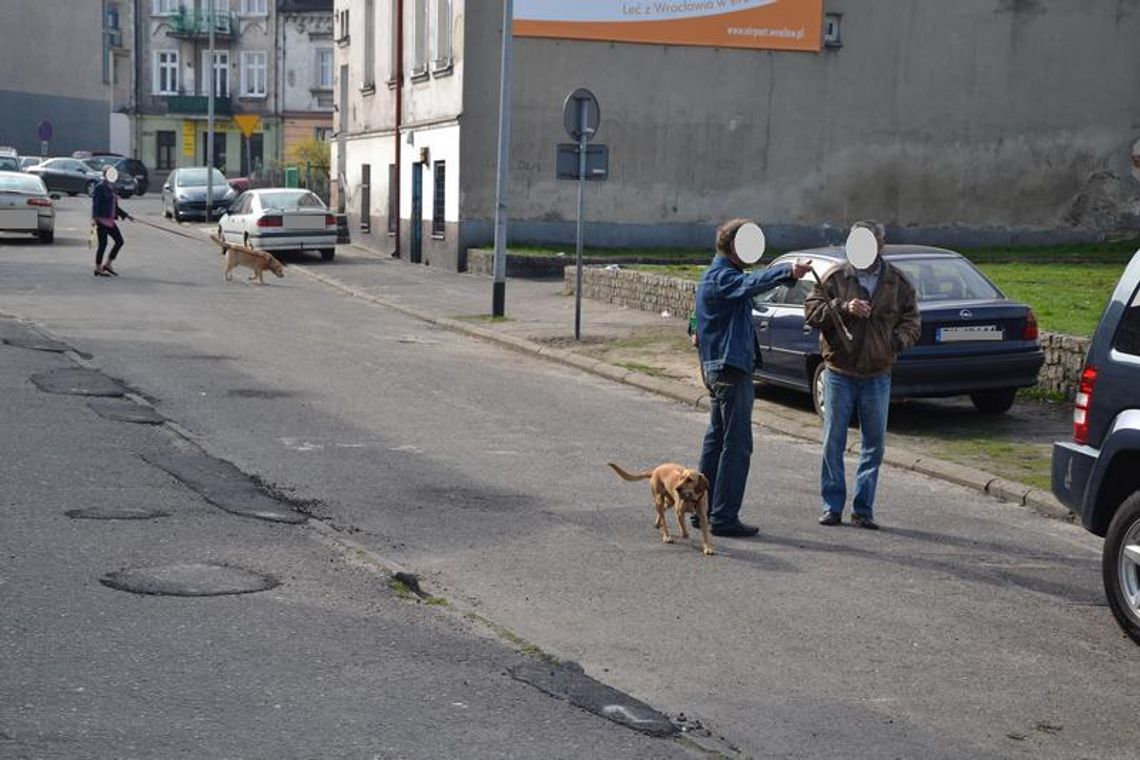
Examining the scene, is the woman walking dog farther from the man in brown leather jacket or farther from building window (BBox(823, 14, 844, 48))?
the man in brown leather jacket

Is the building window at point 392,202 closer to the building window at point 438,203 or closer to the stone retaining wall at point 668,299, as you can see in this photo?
the building window at point 438,203

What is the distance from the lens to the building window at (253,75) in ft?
255

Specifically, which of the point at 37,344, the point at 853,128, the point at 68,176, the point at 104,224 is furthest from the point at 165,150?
the point at 37,344

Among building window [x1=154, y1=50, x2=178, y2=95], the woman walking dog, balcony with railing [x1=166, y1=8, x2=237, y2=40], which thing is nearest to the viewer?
the woman walking dog

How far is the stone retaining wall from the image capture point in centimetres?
1502

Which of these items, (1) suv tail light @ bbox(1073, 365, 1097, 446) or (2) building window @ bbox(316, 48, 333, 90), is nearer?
(1) suv tail light @ bbox(1073, 365, 1097, 446)

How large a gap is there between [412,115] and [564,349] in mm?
17596

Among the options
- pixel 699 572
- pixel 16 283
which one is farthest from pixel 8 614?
pixel 16 283

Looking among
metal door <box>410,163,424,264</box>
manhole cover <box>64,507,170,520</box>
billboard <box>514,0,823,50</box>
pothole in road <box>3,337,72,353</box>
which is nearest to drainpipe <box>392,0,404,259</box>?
metal door <box>410,163,424,264</box>

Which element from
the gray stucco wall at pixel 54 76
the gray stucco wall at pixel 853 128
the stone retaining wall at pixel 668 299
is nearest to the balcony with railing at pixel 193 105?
the gray stucco wall at pixel 54 76

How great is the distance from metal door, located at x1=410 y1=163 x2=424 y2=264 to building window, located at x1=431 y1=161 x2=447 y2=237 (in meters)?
0.94

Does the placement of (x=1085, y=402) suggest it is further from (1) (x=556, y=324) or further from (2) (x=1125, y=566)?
(1) (x=556, y=324)

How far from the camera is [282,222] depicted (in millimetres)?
33094

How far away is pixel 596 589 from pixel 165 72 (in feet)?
248
